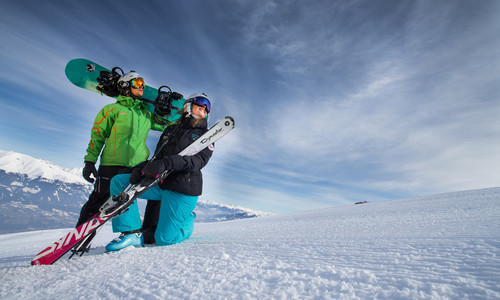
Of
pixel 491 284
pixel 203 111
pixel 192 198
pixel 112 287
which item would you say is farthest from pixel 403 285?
pixel 203 111

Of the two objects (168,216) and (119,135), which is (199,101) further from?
(168,216)

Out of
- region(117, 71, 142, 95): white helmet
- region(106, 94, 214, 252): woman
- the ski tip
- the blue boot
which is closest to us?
the blue boot

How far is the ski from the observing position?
1944 millimetres

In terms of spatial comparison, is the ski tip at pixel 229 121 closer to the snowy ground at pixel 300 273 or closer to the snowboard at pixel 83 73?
the snowy ground at pixel 300 273

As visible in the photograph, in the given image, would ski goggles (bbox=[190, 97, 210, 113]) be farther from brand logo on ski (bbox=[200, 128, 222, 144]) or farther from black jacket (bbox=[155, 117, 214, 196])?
brand logo on ski (bbox=[200, 128, 222, 144])

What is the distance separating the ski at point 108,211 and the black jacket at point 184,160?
0.39ft

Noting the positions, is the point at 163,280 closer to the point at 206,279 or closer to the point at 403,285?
the point at 206,279

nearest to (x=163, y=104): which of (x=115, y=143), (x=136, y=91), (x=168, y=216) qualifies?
(x=136, y=91)

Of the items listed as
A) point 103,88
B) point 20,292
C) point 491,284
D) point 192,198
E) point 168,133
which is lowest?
point 20,292

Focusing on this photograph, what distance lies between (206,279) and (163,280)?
0.24 meters

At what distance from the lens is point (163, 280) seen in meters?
1.14

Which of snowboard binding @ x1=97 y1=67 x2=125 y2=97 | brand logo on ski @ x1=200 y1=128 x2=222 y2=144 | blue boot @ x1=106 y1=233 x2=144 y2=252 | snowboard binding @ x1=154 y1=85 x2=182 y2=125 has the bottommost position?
blue boot @ x1=106 y1=233 x2=144 y2=252

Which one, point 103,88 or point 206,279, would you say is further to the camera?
point 103,88

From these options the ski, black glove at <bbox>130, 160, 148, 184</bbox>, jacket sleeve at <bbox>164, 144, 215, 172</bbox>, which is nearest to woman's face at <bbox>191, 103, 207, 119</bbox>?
the ski
